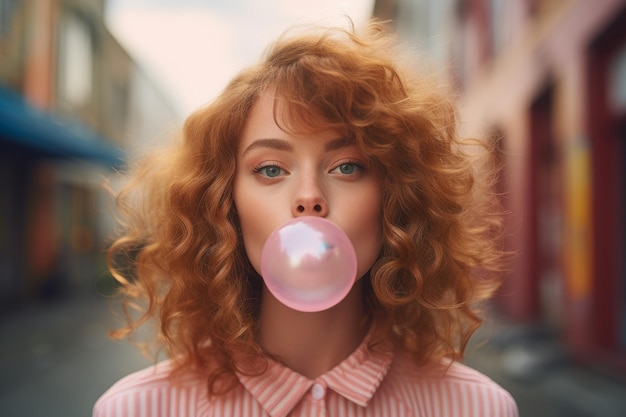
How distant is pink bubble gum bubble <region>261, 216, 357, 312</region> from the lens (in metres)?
1.22

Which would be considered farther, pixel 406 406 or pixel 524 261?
pixel 524 261

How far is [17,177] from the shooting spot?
11.6 metres

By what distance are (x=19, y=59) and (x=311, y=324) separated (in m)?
11.2

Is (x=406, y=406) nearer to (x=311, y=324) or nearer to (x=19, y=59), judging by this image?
(x=311, y=324)

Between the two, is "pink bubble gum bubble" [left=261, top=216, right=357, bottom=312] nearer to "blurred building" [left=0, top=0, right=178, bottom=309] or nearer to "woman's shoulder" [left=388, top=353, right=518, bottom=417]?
"woman's shoulder" [left=388, top=353, right=518, bottom=417]

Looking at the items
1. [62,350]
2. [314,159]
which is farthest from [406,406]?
[62,350]

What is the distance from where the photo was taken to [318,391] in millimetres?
1448

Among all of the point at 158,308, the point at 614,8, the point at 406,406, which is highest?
the point at 614,8

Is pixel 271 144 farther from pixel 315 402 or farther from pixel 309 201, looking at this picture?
pixel 315 402

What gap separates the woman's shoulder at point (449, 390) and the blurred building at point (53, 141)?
6.90m

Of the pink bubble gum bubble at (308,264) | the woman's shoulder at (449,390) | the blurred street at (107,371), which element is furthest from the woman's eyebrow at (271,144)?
the blurred street at (107,371)

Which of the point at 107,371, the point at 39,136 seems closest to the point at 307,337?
the point at 107,371

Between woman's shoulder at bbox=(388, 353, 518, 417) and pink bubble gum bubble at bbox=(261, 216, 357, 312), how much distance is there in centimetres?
41

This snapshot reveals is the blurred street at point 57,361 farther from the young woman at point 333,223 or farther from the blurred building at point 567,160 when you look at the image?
the blurred building at point 567,160
